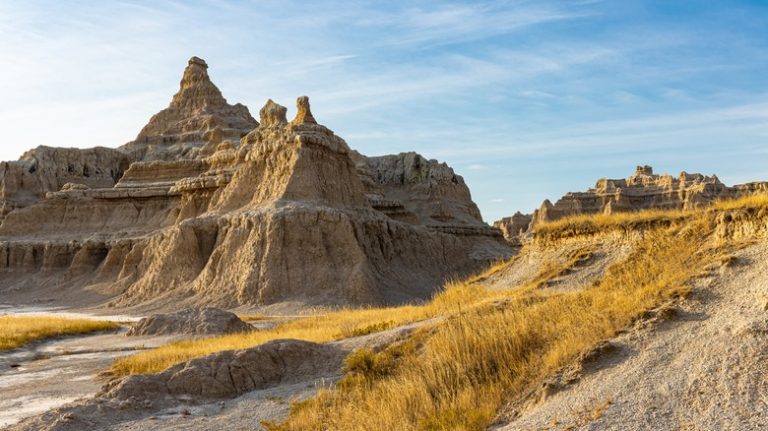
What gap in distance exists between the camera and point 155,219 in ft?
215

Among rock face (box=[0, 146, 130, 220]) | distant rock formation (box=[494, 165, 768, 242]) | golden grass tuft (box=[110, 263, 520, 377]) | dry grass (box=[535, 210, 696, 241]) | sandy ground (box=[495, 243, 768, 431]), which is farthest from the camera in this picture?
distant rock formation (box=[494, 165, 768, 242])

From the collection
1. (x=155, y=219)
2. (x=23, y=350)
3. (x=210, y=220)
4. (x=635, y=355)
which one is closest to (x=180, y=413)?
(x=635, y=355)

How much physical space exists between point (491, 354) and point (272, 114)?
56958 mm

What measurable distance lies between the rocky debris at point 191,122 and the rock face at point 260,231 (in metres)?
10.3

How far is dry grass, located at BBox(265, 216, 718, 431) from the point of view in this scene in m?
8.65

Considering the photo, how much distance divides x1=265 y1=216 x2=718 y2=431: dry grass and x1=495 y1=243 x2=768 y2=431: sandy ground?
509 millimetres

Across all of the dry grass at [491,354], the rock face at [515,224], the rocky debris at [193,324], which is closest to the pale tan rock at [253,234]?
the rocky debris at [193,324]

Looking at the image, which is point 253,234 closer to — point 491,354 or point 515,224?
point 491,354

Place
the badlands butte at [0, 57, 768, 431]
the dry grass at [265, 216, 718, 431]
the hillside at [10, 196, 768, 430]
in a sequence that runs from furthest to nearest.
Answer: the dry grass at [265, 216, 718, 431]
the badlands butte at [0, 57, 768, 431]
the hillside at [10, 196, 768, 430]

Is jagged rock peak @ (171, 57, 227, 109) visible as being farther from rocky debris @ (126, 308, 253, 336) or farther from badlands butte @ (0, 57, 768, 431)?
rocky debris @ (126, 308, 253, 336)

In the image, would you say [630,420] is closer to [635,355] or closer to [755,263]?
[635,355]

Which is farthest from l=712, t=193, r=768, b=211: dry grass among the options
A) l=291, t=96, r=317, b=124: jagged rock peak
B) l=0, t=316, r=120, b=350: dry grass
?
l=291, t=96, r=317, b=124: jagged rock peak

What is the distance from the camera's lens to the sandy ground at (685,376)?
6648 mm

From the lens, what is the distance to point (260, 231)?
4641 cm
